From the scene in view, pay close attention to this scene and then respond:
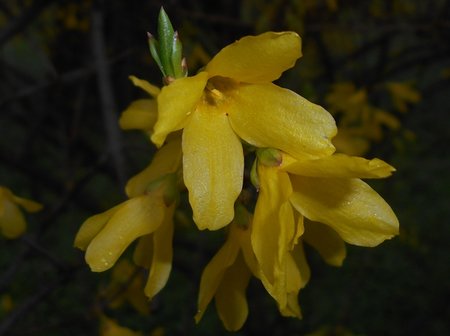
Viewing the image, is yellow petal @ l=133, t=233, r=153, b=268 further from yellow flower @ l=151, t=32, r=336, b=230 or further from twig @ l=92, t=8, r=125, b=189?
twig @ l=92, t=8, r=125, b=189

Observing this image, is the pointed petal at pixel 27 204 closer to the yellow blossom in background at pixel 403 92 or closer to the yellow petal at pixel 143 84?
the yellow petal at pixel 143 84

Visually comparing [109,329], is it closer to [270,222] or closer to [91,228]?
[91,228]

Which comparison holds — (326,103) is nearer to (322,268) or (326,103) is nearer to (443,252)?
(322,268)

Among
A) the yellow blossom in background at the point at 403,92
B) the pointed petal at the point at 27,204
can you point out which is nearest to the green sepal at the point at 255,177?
the pointed petal at the point at 27,204

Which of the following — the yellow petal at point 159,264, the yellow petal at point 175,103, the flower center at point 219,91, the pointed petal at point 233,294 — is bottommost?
the pointed petal at point 233,294

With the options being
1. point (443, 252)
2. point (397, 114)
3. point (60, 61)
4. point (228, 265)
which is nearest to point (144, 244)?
point (228, 265)

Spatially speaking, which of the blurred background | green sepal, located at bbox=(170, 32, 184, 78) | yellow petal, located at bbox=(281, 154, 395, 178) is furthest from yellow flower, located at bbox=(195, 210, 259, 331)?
the blurred background

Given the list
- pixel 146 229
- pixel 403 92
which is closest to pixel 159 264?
pixel 146 229
